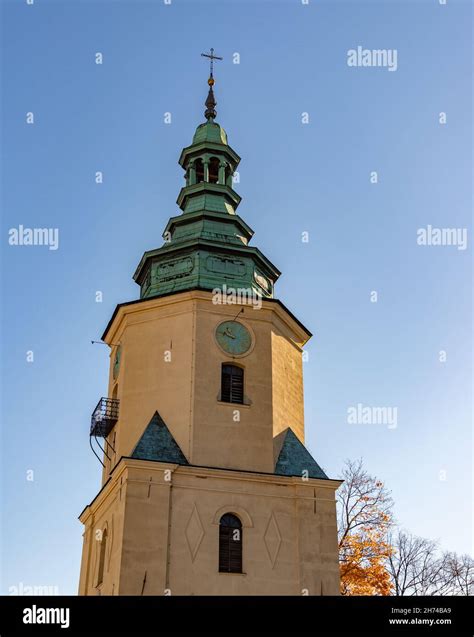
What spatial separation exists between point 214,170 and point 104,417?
11.7 metres

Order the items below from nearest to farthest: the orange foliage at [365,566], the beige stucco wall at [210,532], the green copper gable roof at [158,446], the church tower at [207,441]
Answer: the beige stucco wall at [210,532] → the church tower at [207,441] → the green copper gable roof at [158,446] → the orange foliage at [365,566]

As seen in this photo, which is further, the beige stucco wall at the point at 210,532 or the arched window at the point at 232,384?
the arched window at the point at 232,384

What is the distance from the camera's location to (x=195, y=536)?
22.8 meters

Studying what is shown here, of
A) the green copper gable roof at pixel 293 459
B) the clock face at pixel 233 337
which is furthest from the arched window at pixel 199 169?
the green copper gable roof at pixel 293 459

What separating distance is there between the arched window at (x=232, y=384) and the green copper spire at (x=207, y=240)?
9.53ft

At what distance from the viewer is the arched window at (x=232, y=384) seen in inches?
1006

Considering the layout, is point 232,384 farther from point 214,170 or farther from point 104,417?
point 214,170

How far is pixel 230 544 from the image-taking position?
23156mm

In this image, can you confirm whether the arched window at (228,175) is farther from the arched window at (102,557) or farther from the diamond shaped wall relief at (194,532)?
the arched window at (102,557)

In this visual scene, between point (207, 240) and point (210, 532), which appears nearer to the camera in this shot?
point (210, 532)

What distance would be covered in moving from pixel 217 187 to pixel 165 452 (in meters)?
11.8

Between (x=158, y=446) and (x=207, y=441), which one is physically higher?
(x=207, y=441)
